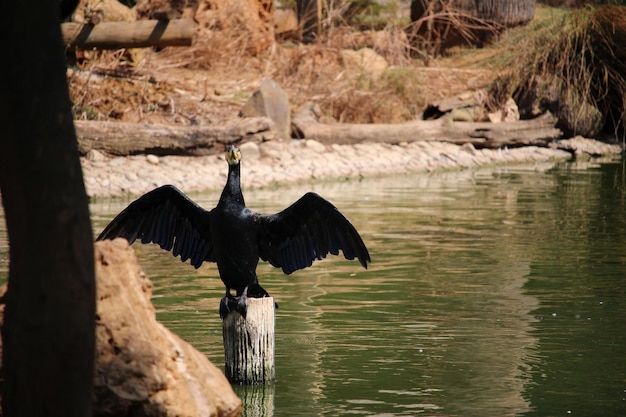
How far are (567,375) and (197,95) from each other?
12084 millimetres

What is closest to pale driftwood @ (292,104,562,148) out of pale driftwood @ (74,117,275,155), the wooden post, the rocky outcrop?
pale driftwood @ (74,117,275,155)

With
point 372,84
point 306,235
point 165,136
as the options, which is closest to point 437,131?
point 372,84

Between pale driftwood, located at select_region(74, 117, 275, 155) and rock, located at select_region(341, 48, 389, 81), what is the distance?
155 inches

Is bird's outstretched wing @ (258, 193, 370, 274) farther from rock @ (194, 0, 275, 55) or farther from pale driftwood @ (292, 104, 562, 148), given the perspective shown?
rock @ (194, 0, 275, 55)

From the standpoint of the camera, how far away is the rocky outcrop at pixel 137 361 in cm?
438

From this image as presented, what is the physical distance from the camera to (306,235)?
20.5ft

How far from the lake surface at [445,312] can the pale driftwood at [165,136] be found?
53.4 inches

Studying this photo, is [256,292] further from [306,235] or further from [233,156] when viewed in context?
[233,156]

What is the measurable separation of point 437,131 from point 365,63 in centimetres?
252

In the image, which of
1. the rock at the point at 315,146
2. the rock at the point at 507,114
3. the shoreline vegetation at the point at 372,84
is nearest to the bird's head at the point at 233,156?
the shoreline vegetation at the point at 372,84

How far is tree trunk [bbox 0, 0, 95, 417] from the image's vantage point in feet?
11.2

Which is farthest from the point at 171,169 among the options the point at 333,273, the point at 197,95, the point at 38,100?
the point at 38,100

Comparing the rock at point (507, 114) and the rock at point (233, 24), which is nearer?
the rock at point (507, 114)

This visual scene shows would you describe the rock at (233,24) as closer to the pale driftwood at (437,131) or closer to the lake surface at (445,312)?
the pale driftwood at (437,131)
